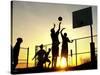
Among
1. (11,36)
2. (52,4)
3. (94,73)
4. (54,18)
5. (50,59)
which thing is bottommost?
(94,73)

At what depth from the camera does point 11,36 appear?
202 cm

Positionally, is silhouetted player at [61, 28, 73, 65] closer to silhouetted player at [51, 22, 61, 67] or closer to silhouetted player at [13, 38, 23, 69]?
silhouetted player at [51, 22, 61, 67]

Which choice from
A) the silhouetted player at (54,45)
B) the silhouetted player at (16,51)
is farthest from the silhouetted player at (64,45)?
the silhouetted player at (16,51)

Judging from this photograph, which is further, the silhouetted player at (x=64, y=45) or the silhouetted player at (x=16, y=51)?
the silhouetted player at (x=64, y=45)

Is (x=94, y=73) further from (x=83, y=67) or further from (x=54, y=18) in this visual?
(x=54, y=18)

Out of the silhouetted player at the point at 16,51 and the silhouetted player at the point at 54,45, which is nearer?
the silhouetted player at the point at 16,51

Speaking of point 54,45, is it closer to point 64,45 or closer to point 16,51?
point 64,45

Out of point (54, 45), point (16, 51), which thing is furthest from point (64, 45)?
point (16, 51)

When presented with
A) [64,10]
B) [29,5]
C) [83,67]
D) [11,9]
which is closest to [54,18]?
[64,10]

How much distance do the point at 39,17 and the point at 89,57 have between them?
0.63m

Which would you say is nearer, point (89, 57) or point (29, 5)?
point (29, 5)

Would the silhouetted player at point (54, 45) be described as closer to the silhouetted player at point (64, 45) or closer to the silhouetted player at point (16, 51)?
the silhouetted player at point (64, 45)

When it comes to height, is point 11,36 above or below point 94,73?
above

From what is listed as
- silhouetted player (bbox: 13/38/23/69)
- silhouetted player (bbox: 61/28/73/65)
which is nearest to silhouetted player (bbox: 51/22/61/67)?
silhouetted player (bbox: 61/28/73/65)
